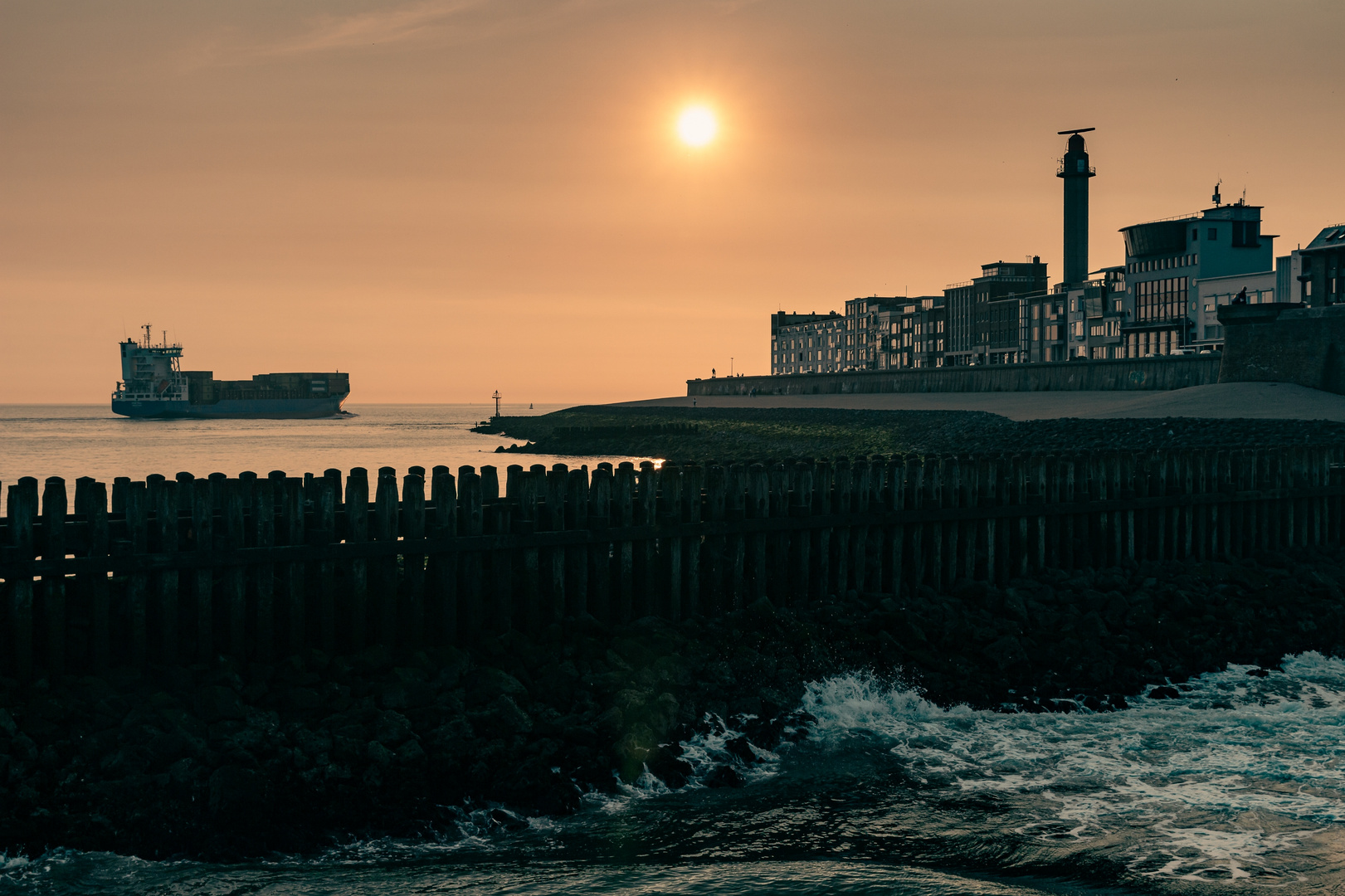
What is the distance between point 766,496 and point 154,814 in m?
8.58

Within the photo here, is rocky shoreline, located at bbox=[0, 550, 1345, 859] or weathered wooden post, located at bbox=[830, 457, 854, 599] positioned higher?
weathered wooden post, located at bbox=[830, 457, 854, 599]

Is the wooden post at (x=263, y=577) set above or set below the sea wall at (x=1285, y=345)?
below

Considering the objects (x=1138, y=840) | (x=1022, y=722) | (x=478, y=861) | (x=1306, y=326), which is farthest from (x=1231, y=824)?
(x=1306, y=326)

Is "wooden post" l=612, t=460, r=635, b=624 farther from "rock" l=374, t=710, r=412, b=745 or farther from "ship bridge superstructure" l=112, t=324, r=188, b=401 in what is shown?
"ship bridge superstructure" l=112, t=324, r=188, b=401

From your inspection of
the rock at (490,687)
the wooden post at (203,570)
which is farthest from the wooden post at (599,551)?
the wooden post at (203,570)

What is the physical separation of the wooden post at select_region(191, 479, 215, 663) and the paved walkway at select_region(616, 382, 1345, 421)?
37885 millimetres

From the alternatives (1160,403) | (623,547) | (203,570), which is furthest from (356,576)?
(1160,403)

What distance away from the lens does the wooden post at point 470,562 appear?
13688 mm

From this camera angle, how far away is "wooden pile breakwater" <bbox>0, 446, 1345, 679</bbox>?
39.5ft

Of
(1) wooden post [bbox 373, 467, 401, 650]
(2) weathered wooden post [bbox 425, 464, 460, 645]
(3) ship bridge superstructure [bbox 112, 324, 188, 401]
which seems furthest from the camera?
(3) ship bridge superstructure [bbox 112, 324, 188, 401]

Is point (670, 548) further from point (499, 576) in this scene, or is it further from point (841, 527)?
point (841, 527)

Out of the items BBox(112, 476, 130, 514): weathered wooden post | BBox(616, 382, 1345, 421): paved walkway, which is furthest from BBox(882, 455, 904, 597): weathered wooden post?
BBox(616, 382, 1345, 421): paved walkway

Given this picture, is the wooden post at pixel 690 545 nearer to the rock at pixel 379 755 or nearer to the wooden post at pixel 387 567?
the wooden post at pixel 387 567

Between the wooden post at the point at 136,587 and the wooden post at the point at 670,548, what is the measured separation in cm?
611
